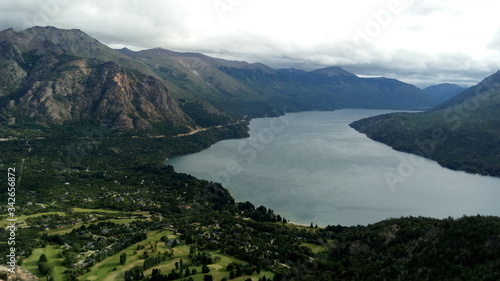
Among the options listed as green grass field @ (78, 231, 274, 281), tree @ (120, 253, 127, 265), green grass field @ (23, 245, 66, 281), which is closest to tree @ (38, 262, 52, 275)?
green grass field @ (23, 245, 66, 281)

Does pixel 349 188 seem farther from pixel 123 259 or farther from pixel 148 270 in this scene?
pixel 123 259

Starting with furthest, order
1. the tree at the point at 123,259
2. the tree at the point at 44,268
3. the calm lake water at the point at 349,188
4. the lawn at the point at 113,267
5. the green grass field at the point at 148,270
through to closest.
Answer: the calm lake water at the point at 349,188
the tree at the point at 123,259
the tree at the point at 44,268
the lawn at the point at 113,267
the green grass field at the point at 148,270

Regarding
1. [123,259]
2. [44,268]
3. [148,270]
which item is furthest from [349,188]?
[44,268]

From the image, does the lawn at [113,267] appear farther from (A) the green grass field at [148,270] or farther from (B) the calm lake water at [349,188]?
(B) the calm lake water at [349,188]

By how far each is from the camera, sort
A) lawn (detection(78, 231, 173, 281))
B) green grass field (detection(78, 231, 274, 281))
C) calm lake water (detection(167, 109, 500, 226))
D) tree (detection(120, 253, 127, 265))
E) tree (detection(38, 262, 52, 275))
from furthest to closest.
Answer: calm lake water (detection(167, 109, 500, 226)), tree (detection(120, 253, 127, 265)), tree (detection(38, 262, 52, 275)), lawn (detection(78, 231, 173, 281)), green grass field (detection(78, 231, 274, 281))

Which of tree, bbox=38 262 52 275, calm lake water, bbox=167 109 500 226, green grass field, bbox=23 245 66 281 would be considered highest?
calm lake water, bbox=167 109 500 226

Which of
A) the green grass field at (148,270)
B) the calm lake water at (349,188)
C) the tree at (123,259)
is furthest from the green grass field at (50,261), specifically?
the calm lake water at (349,188)

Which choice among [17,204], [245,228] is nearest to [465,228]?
[245,228]

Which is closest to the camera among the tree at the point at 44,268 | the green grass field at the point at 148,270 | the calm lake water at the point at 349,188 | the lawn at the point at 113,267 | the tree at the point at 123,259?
the green grass field at the point at 148,270

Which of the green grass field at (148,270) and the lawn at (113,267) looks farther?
the lawn at (113,267)

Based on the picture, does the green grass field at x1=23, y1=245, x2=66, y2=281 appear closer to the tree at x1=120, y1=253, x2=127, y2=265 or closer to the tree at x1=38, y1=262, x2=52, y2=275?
the tree at x1=38, y1=262, x2=52, y2=275

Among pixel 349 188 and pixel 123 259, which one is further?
pixel 349 188
